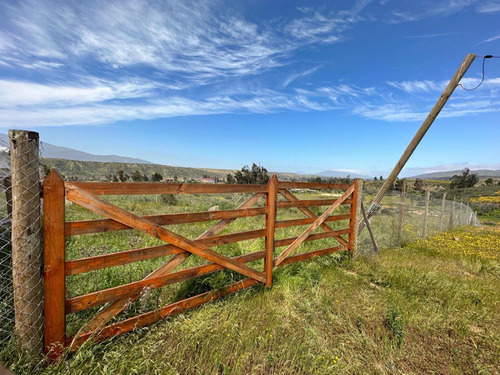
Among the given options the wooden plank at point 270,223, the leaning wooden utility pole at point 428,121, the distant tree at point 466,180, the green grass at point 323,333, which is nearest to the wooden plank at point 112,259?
the green grass at point 323,333

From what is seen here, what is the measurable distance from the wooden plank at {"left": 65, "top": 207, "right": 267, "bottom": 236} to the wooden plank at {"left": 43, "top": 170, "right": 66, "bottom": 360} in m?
0.13

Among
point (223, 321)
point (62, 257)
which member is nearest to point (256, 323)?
point (223, 321)

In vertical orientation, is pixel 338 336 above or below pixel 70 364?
below

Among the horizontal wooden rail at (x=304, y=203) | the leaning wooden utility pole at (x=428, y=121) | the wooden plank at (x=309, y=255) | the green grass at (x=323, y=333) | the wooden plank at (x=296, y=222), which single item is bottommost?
the green grass at (x=323, y=333)

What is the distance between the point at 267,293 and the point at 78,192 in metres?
2.92

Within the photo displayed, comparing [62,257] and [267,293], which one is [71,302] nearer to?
[62,257]

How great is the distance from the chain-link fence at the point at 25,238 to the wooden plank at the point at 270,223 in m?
2.85

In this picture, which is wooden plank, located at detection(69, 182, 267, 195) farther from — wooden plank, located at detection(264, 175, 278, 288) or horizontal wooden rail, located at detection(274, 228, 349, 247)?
horizontal wooden rail, located at detection(274, 228, 349, 247)

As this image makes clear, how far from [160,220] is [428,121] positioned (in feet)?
24.0

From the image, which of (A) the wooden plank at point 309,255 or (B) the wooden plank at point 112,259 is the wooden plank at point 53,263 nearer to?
(B) the wooden plank at point 112,259

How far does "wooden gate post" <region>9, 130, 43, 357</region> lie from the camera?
2230mm

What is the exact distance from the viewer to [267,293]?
158 inches

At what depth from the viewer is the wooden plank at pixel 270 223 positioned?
13.6 ft

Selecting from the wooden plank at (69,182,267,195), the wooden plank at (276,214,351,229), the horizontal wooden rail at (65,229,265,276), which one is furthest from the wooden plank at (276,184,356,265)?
the wooden plank at (69,182,267,195)
